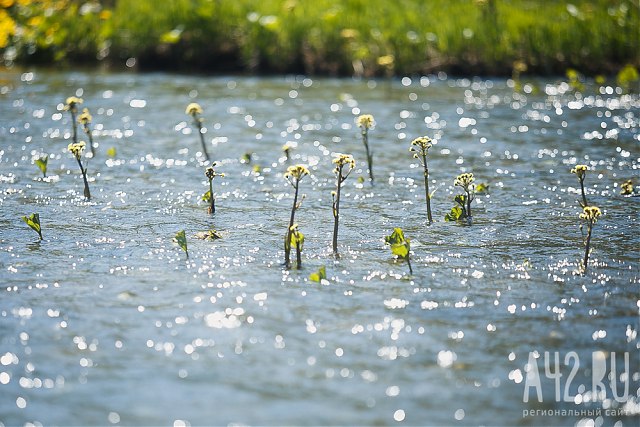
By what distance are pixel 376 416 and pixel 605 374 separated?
1084mm

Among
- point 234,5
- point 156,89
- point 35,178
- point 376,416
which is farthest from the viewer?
point 234,5

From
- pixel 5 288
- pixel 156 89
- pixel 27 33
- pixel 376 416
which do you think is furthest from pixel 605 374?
pixel 27 33

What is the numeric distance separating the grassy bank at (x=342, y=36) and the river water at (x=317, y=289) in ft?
12.5

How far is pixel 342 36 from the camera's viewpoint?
1316 cm

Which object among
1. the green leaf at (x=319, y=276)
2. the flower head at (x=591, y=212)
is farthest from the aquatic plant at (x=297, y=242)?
the flower head at (x=591, y=212)

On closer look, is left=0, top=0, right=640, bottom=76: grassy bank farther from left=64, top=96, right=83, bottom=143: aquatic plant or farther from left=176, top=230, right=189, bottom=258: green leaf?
left=176, top=230, right=189, bottom=258: green leaf

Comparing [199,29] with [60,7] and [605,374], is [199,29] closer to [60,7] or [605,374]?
[60,7]

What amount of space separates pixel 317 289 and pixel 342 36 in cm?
901

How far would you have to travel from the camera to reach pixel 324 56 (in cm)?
1337

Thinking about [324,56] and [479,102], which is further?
[324,56]

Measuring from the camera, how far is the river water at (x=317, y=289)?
140 inches

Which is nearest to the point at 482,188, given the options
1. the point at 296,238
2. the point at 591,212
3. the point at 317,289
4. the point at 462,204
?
the point at 462,204

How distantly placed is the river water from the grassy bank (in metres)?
3.82

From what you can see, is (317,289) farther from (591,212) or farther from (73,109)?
(73,109)
